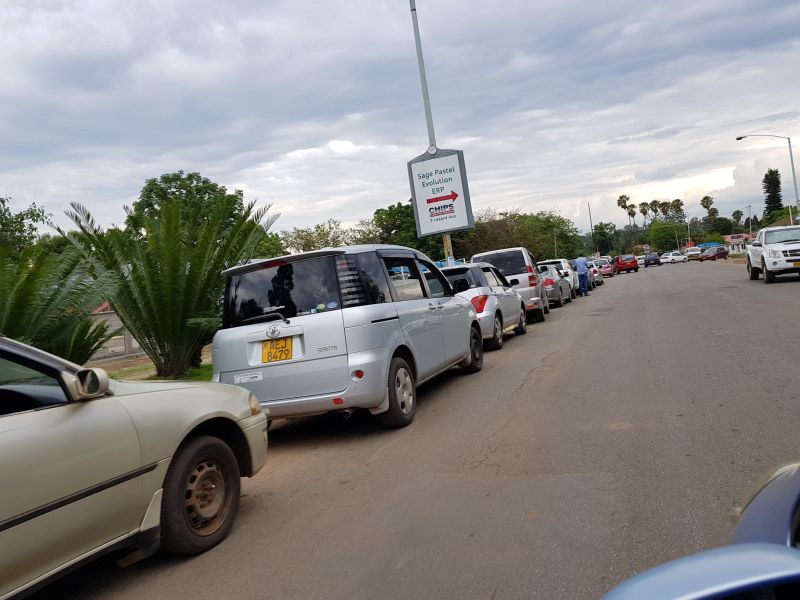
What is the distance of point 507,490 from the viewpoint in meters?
4.58

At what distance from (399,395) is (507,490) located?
2.21 m

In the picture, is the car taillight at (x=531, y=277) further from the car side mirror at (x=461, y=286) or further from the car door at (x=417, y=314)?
the car door at (x=417, y=314)

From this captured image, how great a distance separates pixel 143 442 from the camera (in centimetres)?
374

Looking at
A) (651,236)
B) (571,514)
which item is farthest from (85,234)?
(651,236)

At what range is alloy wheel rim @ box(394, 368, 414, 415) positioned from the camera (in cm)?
661

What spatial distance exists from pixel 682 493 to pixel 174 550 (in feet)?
10.3

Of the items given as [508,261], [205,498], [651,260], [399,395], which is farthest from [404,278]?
[651,260]

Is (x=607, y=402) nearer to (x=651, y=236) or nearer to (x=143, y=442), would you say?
(x=143, y=442)

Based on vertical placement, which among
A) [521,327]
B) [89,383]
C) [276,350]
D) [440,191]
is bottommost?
[521,327]

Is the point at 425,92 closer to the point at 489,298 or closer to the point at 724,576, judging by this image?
the point at 489,298

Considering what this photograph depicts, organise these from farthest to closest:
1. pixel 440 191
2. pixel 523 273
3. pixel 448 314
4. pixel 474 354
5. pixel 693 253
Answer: pixel 693 253 → pixel 440 191 → pixel 523 273 → pixel 474 354 → pixel 448 314

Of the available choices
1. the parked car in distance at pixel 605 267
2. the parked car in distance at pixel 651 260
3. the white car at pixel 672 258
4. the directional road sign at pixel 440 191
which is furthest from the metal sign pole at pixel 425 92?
the white car at pixel 672 258

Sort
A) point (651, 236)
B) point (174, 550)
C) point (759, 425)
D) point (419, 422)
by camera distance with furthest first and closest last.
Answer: point (651, 236)
point (419, 422)
point (759, 425)
point (174, 550)

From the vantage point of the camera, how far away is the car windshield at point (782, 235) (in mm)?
20391
